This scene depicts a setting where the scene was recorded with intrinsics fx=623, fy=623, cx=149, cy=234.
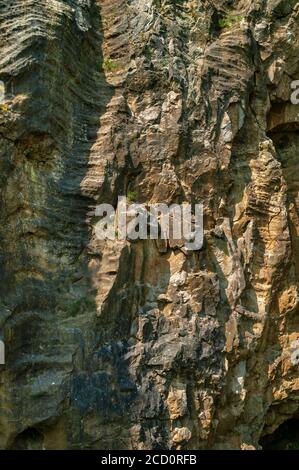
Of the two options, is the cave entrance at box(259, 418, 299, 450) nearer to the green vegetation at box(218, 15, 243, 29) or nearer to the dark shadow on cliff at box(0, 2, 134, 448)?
the dark shadow on cliff at box(0, 2, 134, 448)

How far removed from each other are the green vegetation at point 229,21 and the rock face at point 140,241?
0.02 meters

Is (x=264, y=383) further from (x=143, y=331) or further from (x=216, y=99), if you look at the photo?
(x=216, y=99)

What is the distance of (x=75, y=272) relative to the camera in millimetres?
7633

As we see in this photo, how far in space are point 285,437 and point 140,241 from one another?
16.0 feet

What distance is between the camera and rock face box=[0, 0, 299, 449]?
7.23 meters

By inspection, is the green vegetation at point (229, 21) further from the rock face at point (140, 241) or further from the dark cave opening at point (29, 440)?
the dark cave opening at point (29, 440)

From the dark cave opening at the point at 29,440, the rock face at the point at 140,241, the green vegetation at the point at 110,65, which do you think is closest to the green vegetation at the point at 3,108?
the rock face at the point at 140,241

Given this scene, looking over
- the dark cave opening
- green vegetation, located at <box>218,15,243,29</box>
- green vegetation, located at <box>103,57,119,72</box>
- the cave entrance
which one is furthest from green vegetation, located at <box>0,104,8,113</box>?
the cave entrance

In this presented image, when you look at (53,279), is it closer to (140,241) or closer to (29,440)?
(140,241)

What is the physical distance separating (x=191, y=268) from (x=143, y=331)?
3.48 feet

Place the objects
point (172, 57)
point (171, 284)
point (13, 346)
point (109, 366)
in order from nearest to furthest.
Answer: point (13, 346) < point (109, 366) < point (171, 284) < point (172, 57)

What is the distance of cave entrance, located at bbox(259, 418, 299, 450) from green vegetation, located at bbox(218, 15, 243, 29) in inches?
Answer: 253

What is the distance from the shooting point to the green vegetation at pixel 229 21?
948cm
